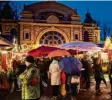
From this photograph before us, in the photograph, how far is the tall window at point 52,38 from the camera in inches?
1865

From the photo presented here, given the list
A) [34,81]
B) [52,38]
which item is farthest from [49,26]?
[34,81]

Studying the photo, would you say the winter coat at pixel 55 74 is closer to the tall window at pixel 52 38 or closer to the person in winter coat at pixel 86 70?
the person in winter coat at pixel 86 70

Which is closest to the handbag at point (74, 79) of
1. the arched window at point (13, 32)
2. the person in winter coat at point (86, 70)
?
the person in winter coat at point (86, 70)

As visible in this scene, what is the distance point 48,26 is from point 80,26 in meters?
4.64

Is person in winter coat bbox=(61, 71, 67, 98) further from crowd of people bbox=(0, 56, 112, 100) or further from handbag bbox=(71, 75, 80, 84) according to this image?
handbag bbox=(71, 75, 80, 84)

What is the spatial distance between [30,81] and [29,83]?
52mm

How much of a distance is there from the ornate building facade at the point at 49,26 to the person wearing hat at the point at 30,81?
37.7m

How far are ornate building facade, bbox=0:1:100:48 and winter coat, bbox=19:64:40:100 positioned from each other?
124 ft

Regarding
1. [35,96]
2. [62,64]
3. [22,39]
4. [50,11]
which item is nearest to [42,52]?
[62,64]

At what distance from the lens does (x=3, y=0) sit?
151 feet

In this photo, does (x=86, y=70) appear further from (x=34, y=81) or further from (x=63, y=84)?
(x=34, y=81)

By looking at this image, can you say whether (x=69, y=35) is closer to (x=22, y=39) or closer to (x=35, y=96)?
(x=22, y=39)

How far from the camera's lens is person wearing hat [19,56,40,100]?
7.35 metres

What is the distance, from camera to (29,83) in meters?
7.38
